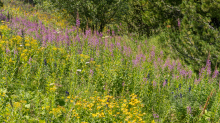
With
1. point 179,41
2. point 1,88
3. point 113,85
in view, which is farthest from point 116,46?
point 1,88

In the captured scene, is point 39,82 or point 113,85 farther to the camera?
point 113,85

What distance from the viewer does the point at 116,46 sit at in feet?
20.7

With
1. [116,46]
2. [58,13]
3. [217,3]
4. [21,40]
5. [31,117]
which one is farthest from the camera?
[58,13]

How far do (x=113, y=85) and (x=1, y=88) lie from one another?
6.93 ft

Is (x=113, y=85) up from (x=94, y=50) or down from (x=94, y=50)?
down

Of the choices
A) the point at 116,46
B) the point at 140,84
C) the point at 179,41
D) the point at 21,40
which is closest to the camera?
the point at 140,84

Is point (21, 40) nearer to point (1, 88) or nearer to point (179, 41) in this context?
point (1, 88)

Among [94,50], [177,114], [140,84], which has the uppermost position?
[94,50]

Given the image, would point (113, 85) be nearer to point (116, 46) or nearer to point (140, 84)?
point (140, 84)

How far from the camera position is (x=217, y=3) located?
13.9 feet

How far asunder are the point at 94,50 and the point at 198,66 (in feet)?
9.54

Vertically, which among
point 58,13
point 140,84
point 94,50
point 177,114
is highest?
point 58,13

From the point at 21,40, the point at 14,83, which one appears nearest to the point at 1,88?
the point at 14,83

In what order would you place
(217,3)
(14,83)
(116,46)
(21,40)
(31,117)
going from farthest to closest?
(116,46)
(21,40)
(217,3)
(14,83)
(31,117)
